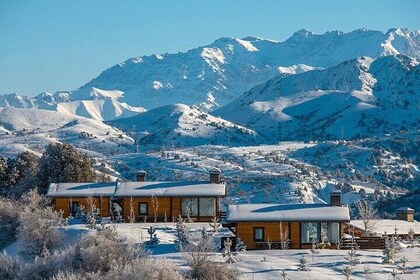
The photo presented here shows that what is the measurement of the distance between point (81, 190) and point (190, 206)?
886cm

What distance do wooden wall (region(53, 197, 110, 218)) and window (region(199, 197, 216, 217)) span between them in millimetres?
7348

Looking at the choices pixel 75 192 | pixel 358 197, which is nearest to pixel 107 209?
pixel 75 192

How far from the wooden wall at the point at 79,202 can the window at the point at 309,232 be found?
58.7ft

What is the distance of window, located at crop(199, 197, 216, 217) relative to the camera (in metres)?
59.0

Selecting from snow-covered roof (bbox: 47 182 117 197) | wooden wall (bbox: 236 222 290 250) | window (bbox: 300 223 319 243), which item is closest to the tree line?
snow-covered roof (bbox: 47 182 117 197)

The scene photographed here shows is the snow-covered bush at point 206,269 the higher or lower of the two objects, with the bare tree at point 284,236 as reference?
lower

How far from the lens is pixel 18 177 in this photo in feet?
269

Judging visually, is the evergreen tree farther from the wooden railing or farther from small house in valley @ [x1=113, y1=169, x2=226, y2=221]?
the wooden railing

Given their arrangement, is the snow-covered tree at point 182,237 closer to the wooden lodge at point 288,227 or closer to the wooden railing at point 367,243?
the wooden lodge at point 288,227

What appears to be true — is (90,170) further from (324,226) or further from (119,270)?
(119,270)

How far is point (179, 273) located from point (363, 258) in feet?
39.0

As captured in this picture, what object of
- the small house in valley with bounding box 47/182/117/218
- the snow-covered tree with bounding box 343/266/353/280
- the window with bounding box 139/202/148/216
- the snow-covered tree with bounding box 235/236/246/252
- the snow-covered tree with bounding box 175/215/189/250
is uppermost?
the small house in valley with bounding box 47/182/117/218

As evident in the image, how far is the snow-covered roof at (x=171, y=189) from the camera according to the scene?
192 ft

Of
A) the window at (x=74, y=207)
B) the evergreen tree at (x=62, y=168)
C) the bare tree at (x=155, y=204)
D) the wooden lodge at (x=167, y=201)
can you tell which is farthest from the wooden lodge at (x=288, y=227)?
the evergreen tree at (x=62, y=168)
